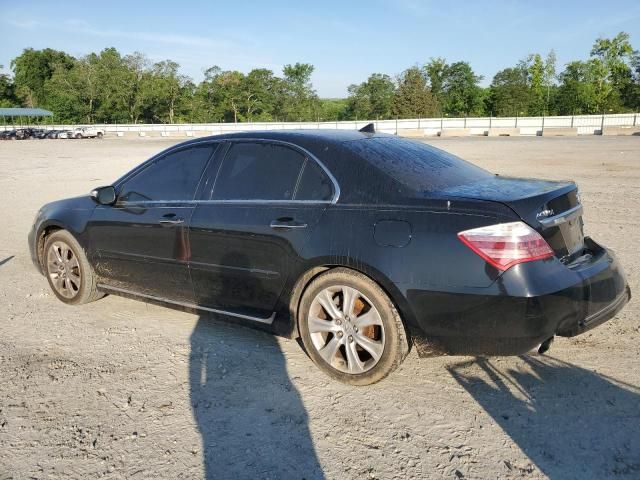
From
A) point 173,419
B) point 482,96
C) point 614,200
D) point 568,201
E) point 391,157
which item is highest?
point 482,96

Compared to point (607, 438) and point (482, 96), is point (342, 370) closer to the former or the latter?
point (607, 438)

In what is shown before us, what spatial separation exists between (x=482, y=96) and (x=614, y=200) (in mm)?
71295

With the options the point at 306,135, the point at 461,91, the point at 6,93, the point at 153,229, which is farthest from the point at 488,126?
the point at 6,93

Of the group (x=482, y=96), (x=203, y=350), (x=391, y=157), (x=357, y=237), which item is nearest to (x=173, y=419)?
(x=203, y=350)

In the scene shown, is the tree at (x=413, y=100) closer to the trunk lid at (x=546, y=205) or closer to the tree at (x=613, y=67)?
the tree at (x=613, y=67)

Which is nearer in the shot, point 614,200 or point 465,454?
point 465,454

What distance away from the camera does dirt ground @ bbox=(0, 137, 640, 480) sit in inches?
105

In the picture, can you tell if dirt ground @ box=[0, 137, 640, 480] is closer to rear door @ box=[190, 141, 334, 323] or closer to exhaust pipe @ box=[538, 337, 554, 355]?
exhaust pipe @ box=[538, 337, 554, 355]

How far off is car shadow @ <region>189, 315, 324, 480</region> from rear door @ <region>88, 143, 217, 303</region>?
1.84 feet

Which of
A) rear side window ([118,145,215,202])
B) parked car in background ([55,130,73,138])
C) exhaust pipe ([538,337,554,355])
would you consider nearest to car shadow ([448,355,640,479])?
exhaust pipe ([538,337,554,355])

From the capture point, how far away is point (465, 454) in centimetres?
272

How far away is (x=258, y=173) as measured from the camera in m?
3.96

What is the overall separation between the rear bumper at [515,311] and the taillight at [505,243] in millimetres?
59

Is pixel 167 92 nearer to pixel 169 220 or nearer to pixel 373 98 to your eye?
pixel 373 98
